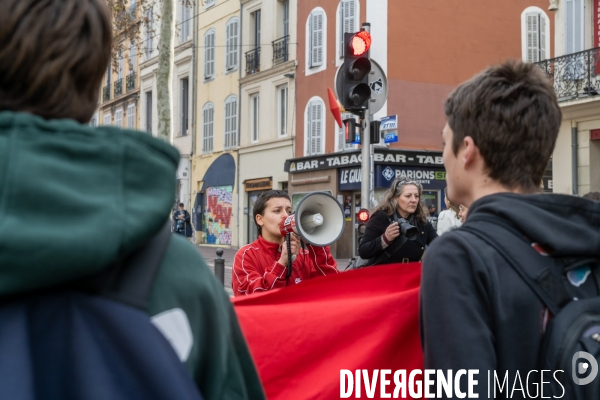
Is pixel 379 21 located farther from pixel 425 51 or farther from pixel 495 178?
pixel 495 178

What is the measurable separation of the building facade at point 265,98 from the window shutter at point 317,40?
42.3 inches

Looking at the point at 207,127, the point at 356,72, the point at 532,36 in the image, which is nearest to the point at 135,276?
the point at 356,72

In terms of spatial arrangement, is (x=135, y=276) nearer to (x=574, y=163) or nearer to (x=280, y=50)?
(x=574, y=163)

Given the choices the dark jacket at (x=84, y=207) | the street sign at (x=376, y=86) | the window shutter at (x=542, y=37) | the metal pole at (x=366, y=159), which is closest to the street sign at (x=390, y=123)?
the window shutter at (x=542, y=37)

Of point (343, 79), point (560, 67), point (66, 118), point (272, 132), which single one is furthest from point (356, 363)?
Answer: point (272, 132)

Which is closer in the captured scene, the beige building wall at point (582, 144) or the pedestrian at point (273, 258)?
the pedestrian at point (273, 258)

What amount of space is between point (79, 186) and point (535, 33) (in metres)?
26.7

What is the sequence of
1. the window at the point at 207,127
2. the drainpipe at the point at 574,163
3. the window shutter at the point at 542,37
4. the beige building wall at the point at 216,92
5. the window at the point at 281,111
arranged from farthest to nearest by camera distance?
the window at the point at 207,127 → the beige building wall at the point at 216,92 → the window at the point at 281,111 → the window shutter at the point at 542,37 → the drainpipe at the point at 574,163

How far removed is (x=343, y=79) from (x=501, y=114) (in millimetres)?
7259

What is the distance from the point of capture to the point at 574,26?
19.5 m

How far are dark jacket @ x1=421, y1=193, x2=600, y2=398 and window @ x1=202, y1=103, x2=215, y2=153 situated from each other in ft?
104

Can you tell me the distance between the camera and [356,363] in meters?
2.52

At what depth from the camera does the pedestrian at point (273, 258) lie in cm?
502

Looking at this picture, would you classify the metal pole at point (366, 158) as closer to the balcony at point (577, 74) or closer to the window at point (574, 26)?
the balcony at point (577, 74)
